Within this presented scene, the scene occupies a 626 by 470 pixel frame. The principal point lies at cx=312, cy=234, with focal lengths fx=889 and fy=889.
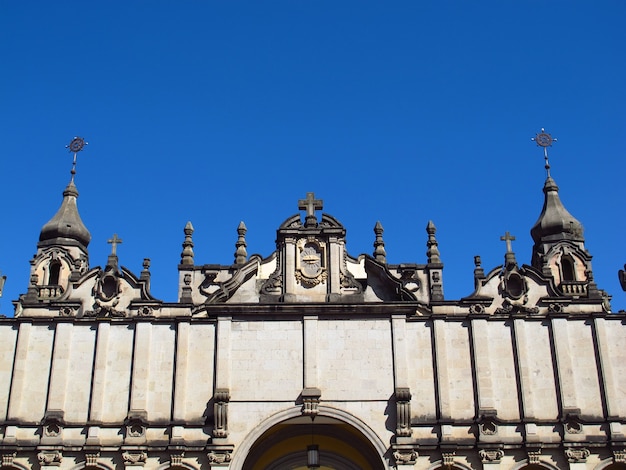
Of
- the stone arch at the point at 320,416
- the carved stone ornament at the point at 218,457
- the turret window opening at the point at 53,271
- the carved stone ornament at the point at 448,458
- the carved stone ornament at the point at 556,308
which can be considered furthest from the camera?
the turret window opening at the point at 53,271

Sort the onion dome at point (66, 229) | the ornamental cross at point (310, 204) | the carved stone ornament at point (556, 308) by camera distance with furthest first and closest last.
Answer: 1. the onion dome at point (66, 229)
2. the ornamental cross at point (310, 204)
3. the carved stone ornament at point (556, 308)

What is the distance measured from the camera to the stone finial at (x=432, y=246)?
32.9 m

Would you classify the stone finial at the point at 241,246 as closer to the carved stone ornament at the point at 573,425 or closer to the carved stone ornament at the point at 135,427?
the carved stone ornament at the point at 135,427

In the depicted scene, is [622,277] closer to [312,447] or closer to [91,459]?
[312,447]

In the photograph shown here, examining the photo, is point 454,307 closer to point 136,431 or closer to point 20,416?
point 136,431

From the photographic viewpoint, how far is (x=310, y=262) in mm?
30938

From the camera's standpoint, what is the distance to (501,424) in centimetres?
2875

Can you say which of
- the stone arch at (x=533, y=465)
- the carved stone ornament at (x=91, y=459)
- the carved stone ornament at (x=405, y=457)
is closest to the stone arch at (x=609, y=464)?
the stone arch at (x=533, y=465)

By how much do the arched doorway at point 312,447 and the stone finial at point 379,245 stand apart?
7.74 meters

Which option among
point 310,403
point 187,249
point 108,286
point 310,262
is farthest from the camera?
point 187,249

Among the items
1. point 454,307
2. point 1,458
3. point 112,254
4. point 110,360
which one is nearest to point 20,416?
point 1,458

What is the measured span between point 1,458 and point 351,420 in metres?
11.3

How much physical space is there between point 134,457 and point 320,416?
608 centimetres

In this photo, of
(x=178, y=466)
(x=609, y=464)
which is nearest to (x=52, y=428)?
(x=178, y=466)
